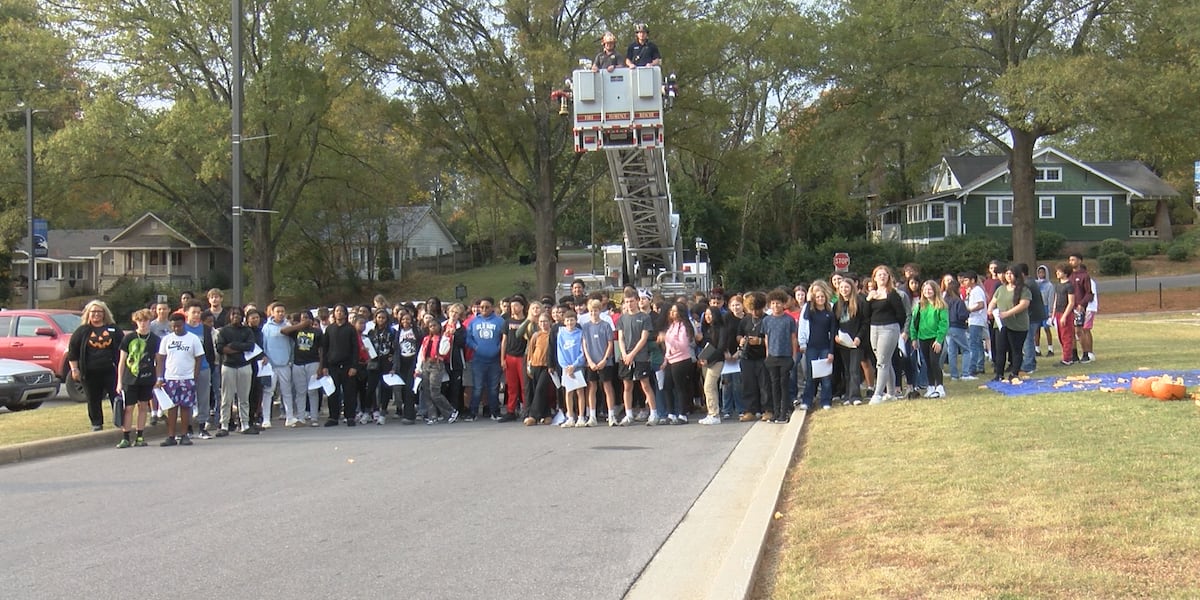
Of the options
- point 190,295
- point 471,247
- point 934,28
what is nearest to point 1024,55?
point 934,28

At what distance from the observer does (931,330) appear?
13.6m

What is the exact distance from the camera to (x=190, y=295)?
13977 millimetres

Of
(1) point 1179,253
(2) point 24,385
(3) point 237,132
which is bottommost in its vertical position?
(2) point 24,385

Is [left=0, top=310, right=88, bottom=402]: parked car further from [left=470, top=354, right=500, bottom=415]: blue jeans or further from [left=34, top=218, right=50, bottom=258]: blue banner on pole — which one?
[left=34, top=218, right=50, bottom=258]: blue banner on pole

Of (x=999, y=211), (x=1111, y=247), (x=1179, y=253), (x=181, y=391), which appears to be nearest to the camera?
(x=181, y=391)

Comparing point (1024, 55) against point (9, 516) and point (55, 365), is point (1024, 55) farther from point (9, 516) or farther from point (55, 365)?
point (9, 516)

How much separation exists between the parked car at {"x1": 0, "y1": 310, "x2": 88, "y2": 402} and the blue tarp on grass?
16402 mm

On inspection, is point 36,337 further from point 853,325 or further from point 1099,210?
point 1099,210

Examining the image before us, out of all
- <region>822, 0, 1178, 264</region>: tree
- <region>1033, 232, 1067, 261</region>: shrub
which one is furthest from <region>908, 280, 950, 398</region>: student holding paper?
<region>1033, 232, 1067, 261</region>: shrub

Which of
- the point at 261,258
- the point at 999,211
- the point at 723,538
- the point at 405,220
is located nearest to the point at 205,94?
the point at 261,258

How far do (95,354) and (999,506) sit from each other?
1084cm

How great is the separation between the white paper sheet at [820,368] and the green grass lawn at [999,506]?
2.13 metres

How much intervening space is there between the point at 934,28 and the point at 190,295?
26.9 metres

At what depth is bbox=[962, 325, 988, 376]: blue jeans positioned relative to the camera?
16016 millimetres
